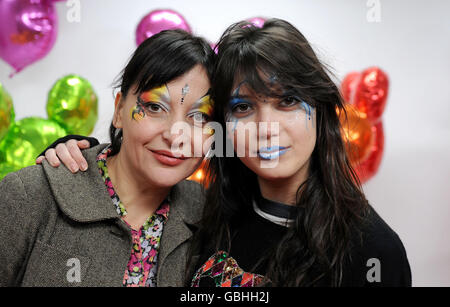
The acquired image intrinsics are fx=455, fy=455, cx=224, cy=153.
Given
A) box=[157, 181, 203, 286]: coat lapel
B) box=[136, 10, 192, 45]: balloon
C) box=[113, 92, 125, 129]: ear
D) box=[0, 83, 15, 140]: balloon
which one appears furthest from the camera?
box=[136, 10, 192, 45]: balloon

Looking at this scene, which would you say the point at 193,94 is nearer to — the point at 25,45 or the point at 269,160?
the point at 269,160

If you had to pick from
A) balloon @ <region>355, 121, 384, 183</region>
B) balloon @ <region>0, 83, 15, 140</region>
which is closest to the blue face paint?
balloon @ <region>0, 83, 15, 140</region>

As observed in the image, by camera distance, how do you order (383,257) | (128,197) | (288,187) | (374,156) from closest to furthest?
1. (383,257)
2. (288,187)
3. (128,197)
4. (374,156)

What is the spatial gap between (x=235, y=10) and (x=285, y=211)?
1.93m

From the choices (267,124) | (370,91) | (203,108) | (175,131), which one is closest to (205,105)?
(203,108)

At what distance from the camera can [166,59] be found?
4.23ft

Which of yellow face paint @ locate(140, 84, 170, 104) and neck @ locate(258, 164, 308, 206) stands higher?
yellow face paint @ locate(140, 84, 170, 104)

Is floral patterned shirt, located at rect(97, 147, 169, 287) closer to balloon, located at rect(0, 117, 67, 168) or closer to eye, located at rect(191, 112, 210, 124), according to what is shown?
eye, located at rect(191, 112, 210, 124)

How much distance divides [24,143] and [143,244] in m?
0.89

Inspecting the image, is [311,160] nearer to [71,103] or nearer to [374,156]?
[71,103]

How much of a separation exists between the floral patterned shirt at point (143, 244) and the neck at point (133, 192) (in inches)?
0.6

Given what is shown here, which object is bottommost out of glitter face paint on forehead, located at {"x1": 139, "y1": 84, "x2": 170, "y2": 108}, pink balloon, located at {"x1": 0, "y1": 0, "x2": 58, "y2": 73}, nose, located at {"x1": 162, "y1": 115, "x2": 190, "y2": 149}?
nose, located at {"x1": 162, "y1": 115, "x2": 190, "y2": 149}

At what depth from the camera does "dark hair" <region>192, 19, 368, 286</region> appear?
44.0 inches
